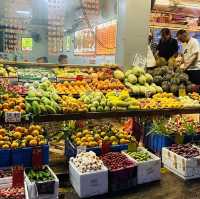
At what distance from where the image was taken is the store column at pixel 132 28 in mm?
5742

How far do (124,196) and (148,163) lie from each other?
53cm

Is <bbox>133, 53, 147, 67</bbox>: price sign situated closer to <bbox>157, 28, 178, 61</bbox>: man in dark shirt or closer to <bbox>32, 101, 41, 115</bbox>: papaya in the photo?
<bbox>157, 28, 178, 61</bbox>: man in dark shirt

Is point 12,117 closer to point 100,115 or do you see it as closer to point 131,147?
point 100,115

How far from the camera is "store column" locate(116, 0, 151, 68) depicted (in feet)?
18.8

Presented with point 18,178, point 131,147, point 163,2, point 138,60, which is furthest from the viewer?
point 163,2

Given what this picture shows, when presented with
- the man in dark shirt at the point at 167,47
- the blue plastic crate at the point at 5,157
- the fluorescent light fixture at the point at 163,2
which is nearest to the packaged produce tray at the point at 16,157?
the blue plastic crate at the point at 5,157

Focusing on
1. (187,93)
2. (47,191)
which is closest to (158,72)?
(187,93)

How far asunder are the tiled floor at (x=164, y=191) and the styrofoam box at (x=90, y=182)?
0.28ft

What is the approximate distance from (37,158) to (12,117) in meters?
→ 0.57

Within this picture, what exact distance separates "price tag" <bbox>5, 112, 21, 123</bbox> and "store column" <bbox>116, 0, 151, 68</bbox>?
284 centimetres

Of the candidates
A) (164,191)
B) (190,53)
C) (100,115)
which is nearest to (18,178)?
(100,115)

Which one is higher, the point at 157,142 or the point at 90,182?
the point at 157,142

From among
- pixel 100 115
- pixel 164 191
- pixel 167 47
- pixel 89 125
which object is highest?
pixel 167 47

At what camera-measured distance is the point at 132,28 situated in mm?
5789
